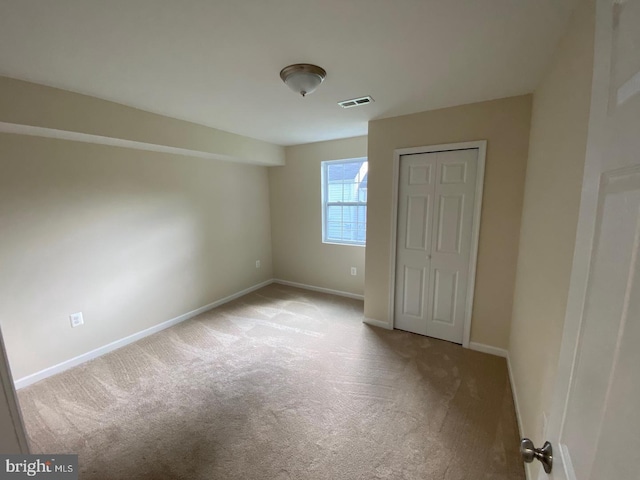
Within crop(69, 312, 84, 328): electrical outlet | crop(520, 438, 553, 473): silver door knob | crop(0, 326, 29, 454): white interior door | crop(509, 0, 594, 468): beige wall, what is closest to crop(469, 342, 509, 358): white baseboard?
crop(509, 0, 594, 468): beige wall

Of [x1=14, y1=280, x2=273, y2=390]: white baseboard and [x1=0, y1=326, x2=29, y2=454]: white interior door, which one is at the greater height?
[x1=0, y1=326, x2=29, y2=454]: white interior door

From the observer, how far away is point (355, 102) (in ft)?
7.70

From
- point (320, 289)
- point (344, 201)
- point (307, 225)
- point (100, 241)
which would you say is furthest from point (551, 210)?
point (100, 241)

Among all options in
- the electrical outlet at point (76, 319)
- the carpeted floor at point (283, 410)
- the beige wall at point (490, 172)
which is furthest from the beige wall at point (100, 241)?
the beige wall at point (490, 172)

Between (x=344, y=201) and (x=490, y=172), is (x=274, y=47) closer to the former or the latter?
(x=490, y=172)

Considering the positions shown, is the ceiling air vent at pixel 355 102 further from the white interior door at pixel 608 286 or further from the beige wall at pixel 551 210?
the white interior door at pixel 608 286

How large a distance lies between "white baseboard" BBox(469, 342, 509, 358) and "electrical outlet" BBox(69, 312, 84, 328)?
392cm

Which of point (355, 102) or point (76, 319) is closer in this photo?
point (355, 102)

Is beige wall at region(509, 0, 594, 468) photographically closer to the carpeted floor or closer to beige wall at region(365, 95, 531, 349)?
beige wall at region(365, 95, 531, 349)

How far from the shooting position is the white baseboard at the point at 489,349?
2531 mm

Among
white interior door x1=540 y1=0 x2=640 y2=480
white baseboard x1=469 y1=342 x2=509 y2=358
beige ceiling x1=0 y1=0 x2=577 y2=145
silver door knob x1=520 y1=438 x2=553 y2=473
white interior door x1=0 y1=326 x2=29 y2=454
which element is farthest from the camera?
white baseboard x1=469 y1=342 x2=509 y2=358

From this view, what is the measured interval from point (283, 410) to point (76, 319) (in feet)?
7.32

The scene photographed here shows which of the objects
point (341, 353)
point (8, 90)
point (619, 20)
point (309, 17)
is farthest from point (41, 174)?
point (619, 20)

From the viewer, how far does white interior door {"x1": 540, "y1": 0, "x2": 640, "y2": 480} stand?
398mm
